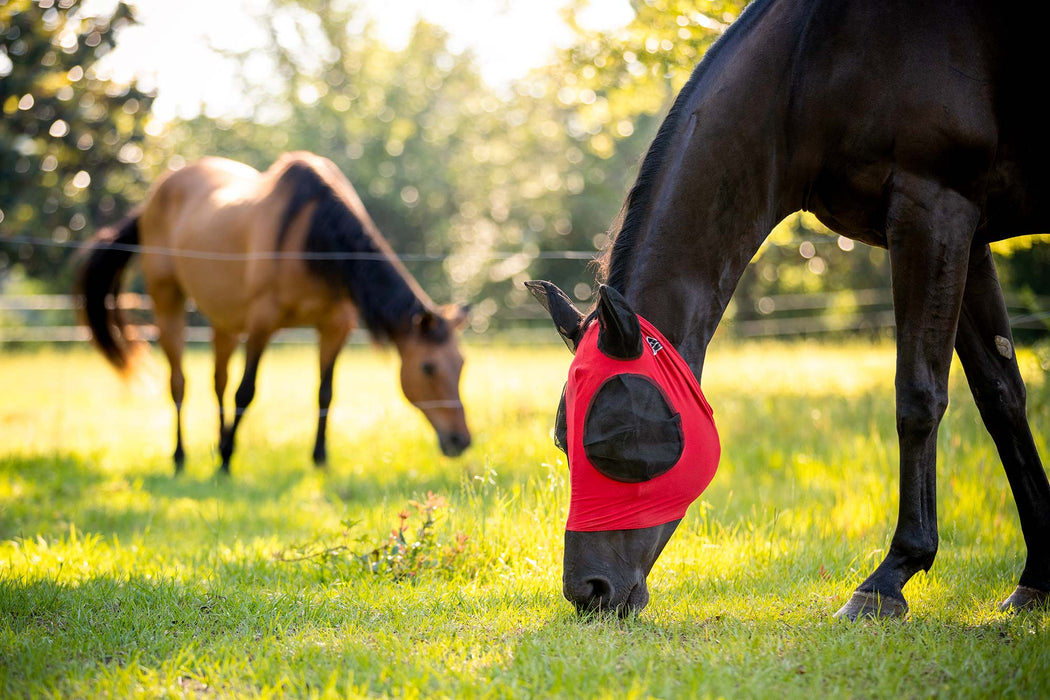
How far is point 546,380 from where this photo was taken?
9406 millimetres

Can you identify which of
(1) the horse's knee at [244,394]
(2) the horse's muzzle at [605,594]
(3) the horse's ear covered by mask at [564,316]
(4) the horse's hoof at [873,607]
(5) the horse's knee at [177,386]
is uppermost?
(3) the horse's ear covered by mask at [564,316]

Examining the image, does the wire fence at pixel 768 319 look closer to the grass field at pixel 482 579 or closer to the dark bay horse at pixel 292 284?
the dark bay horse at pixel 292 284

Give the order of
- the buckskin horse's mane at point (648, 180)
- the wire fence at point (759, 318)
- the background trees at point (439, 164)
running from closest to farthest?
the buckskin horse's mane at point (648, 180) < the background trees at point (439, 164) < the wire fence at point (759, 318)

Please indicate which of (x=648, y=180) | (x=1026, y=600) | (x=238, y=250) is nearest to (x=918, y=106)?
(x=648, y=180)

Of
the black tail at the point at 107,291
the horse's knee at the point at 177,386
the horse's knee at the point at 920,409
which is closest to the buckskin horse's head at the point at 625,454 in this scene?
the horse's knee at the point at 920,409

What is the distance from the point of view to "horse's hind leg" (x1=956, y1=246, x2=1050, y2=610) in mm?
2742

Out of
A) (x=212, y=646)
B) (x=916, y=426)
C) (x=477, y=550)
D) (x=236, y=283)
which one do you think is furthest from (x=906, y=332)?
(x=236, y=283)

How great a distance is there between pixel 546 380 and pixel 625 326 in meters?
7.22

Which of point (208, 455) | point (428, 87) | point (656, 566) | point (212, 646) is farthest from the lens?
point (428, 87)

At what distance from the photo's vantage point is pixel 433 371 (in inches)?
230

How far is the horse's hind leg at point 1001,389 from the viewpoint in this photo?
274 cm

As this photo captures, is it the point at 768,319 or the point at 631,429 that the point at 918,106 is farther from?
the point at 768,319

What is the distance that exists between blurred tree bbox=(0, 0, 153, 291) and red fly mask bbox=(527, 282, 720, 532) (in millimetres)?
5290

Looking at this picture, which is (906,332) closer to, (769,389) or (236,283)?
(236,283)
